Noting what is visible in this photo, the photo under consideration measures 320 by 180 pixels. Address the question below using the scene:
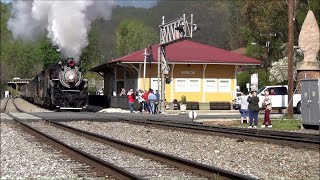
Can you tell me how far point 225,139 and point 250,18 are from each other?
41731mm

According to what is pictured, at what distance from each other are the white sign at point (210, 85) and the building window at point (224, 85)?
45cm

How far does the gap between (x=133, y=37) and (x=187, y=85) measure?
1642 inches

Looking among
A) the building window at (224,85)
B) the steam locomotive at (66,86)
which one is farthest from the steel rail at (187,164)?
the building window at (224,85)

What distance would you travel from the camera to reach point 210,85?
4853cm

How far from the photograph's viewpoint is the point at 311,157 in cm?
1275

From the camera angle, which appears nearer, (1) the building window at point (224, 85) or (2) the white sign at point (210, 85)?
(2) the white sign at point (210, 85)

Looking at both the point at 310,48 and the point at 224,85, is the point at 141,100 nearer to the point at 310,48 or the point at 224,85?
the point at 224,85

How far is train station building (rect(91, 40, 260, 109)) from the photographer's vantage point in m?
46.8

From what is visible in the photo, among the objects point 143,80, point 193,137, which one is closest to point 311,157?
point 193,137

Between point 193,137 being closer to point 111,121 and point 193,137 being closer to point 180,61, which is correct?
point 111,121

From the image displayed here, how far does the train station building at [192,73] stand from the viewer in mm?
46812

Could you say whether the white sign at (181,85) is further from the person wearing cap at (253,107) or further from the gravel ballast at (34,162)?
the gravel ballast at (34,162)

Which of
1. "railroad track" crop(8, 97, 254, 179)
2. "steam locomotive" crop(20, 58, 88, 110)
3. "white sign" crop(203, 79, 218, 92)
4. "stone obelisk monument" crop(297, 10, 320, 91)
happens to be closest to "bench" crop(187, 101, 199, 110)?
"white sign" crop(203, 79, 218, 92)

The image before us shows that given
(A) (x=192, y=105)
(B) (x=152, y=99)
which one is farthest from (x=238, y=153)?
(A) (x=192, y=105)
